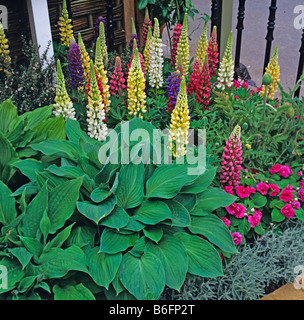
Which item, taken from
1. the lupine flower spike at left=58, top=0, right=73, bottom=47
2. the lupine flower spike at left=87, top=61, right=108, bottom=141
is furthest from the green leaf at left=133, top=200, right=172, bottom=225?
the lupine flower spike at left=58, top=0, right=73, bottom=47

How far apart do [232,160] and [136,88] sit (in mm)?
777

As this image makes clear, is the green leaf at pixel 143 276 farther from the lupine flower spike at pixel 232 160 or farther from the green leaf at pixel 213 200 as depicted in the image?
the lupine flower spike at pixel 232 160

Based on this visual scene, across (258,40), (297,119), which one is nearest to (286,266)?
(297,119)

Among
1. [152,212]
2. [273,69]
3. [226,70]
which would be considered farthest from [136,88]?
[273,69]

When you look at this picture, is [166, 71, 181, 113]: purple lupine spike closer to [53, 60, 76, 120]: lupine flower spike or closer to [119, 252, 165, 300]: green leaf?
[53, 60, 76, 120]: lupine flower spike

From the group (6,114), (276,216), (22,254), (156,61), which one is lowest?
(276,216)

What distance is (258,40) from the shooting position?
5.97 metres

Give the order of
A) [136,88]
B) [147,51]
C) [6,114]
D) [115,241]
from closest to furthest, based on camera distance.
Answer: [115,241]
[6,114]
[136,88]
[147,51]

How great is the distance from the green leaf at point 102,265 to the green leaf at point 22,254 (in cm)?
28

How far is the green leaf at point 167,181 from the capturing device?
2.23 metres

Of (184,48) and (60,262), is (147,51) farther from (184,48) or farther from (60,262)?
(60,262)

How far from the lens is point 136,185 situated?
2264 mm
